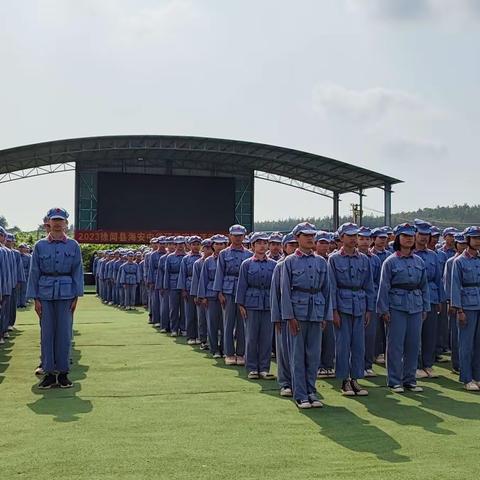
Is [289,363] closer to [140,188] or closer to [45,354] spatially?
[45,354]

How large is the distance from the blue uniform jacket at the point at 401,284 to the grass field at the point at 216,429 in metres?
0.90

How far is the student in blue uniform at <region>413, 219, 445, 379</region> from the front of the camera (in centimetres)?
775

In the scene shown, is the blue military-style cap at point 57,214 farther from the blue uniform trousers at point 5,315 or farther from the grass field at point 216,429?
the blue uniform trousers at point 5,315

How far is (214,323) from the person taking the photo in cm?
952

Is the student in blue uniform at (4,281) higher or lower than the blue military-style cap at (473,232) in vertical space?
lower

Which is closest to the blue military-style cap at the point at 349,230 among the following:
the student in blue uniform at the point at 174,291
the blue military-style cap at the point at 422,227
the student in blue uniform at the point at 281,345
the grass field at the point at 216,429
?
the student in blue uniform at the point at 281,345

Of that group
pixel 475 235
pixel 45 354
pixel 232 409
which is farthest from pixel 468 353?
pixel 45 354

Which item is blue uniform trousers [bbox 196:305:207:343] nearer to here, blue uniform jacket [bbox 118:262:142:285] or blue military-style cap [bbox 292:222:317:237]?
blue military-style cap [bbox 292:222:317:237]

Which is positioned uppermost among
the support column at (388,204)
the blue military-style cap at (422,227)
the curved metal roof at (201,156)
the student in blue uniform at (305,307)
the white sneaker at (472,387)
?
the curved metal roof at (201,156)

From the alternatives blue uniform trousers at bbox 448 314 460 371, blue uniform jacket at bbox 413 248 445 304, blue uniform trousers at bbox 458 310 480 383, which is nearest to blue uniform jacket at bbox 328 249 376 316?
blue uniform trousers at bbox 458 310 480 383

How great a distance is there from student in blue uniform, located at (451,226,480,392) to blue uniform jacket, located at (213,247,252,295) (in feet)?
9.18

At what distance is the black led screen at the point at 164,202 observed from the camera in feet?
101

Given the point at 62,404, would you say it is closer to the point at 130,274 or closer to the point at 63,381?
the point at 63,381

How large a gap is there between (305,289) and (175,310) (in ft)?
20.1
